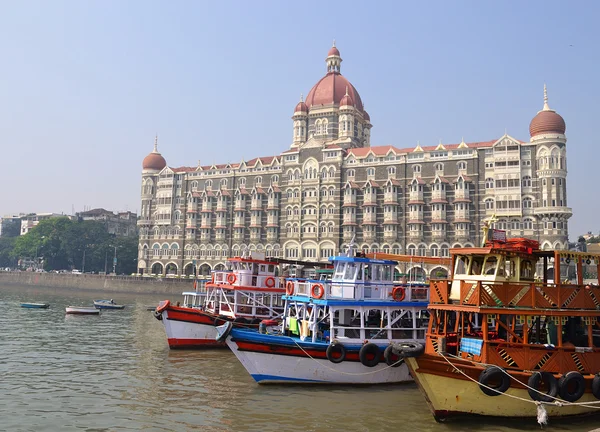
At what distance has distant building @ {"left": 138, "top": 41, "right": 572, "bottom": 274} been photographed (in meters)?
63.9

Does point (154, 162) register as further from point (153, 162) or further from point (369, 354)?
point (369, 354)

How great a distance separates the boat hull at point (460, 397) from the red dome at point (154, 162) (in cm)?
8303

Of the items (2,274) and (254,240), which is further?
(2,274)

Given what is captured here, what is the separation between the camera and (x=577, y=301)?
17.1 m

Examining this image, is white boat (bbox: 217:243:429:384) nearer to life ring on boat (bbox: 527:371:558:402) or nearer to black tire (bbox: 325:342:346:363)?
black tire (bbox: 325:342:346:363)

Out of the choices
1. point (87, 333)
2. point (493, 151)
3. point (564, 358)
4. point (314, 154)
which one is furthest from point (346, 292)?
point (314, 154)

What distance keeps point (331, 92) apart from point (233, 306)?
59196mm

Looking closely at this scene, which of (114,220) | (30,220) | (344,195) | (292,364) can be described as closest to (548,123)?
(344,195)

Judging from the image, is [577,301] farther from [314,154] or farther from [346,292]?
[314,154]

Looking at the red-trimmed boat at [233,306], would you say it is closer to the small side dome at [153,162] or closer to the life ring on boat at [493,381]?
the life ring on boat at [493,381]

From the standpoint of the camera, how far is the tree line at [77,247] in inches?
4237

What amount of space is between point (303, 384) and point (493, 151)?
53.4 metres

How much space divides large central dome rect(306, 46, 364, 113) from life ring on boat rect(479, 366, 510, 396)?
233ft

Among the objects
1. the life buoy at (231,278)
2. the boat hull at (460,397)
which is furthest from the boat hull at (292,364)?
the life buoy at (231,278)
